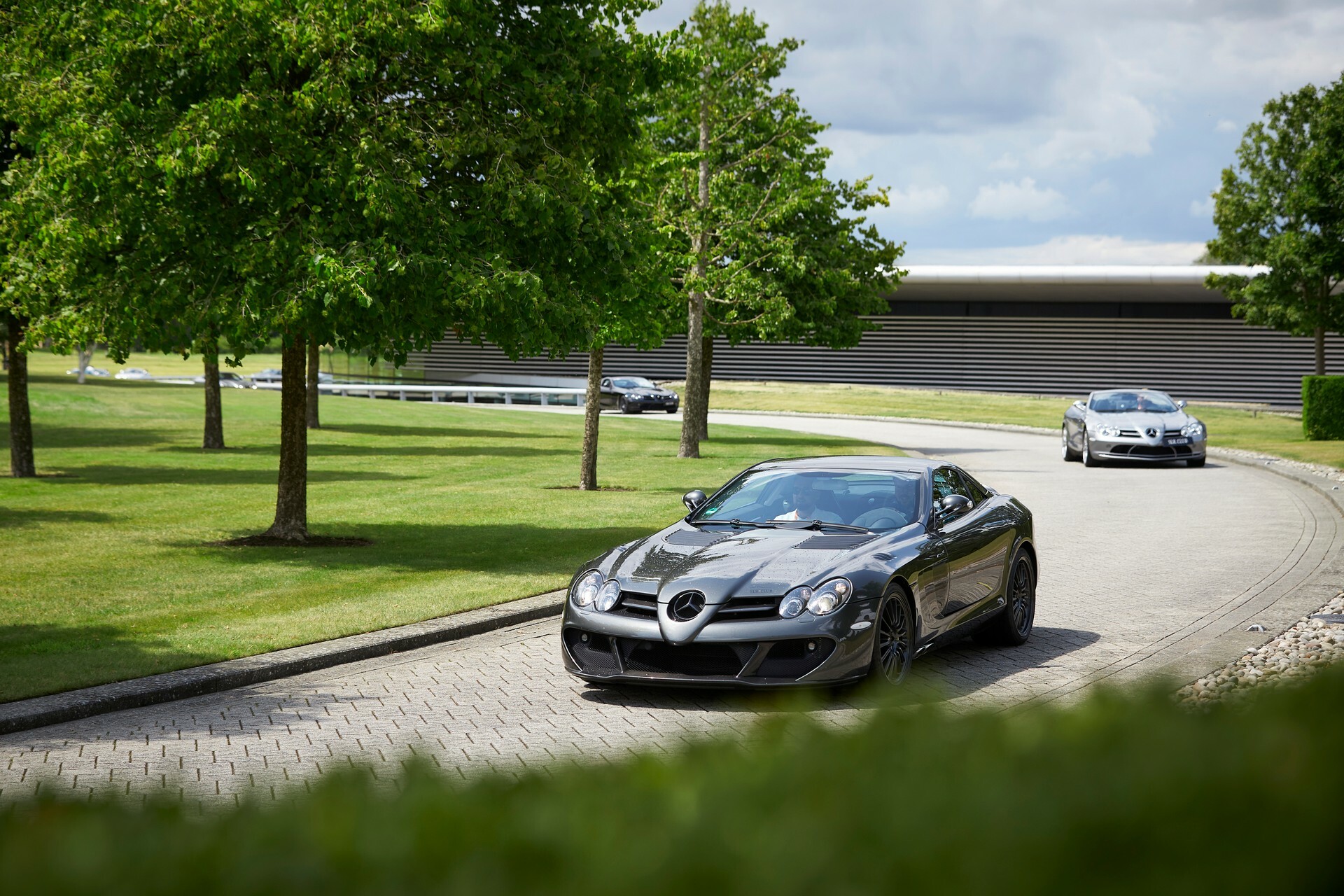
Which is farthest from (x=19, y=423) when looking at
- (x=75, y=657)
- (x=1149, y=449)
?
(x=1149, y=449)

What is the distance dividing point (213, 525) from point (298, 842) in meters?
15.4

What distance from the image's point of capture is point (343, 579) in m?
12.1

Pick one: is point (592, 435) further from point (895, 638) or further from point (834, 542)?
point (895, 638)

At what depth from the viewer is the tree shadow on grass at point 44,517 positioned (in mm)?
15883

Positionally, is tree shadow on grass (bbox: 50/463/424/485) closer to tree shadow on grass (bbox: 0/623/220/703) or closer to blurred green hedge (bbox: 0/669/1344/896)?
tree shadow on grass (bbox: 0/623/220/703)

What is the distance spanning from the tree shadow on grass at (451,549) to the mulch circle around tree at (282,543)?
10 centimetres

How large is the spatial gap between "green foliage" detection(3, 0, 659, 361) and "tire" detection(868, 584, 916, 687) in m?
5.70

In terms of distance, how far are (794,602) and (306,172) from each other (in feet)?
26.0

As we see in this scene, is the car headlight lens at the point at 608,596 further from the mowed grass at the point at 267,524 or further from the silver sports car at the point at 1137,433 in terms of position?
the silver sports car at the point at 1137,433

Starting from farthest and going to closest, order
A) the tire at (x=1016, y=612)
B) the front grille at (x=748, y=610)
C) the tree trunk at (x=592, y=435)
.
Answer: the tree trunk at (x=592, y=435) < the tire at (x=1016, y=612) < the front grille at (x=748, y=610)

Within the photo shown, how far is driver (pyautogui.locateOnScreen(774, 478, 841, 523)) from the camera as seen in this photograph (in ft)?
28.9

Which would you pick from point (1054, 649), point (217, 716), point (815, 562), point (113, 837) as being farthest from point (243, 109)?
point (113, 837)

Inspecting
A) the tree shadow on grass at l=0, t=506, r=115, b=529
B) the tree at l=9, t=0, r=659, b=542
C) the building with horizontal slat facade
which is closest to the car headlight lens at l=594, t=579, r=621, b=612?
the tree at l=9, t=0, r=659, b=542

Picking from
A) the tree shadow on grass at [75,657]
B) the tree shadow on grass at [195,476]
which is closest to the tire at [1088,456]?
the tree shadow on grass at [195,476]
